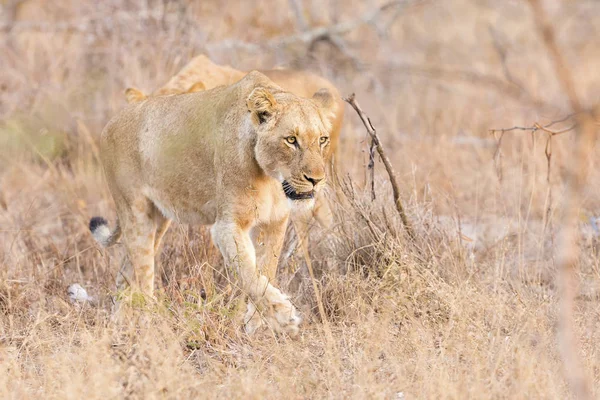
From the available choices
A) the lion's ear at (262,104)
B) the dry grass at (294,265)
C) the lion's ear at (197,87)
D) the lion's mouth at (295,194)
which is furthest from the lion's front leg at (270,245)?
the lion's ear at (197,87)

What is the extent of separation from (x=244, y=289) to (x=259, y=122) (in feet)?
2.36

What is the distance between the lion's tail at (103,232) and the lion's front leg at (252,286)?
1110mm

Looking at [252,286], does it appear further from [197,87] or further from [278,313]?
[197,87]

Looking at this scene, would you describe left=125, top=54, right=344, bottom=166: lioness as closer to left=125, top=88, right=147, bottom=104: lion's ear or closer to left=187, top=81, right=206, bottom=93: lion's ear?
left=187, top=81, right=206, bottom=93: lion's ear

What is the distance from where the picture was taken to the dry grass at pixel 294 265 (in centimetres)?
320

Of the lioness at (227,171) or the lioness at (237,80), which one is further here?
the lioness at (237,80)

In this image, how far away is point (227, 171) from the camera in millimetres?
4016

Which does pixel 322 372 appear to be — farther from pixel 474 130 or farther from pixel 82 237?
pixel 474 130

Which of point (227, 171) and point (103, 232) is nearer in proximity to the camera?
point (227, 171)

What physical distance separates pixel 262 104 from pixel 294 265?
0.90 meters

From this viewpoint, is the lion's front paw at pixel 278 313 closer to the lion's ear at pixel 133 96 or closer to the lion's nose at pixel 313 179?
the lion's nose at pixel 313 179

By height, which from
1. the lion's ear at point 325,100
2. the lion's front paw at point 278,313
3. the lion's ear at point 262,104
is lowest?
the lion's front paw at point 278,313

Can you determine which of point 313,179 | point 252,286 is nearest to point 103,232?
point 252,286

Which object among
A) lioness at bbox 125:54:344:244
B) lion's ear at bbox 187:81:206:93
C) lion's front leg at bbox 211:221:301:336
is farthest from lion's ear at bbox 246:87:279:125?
lion's ear at bbox 187:81:206:93
